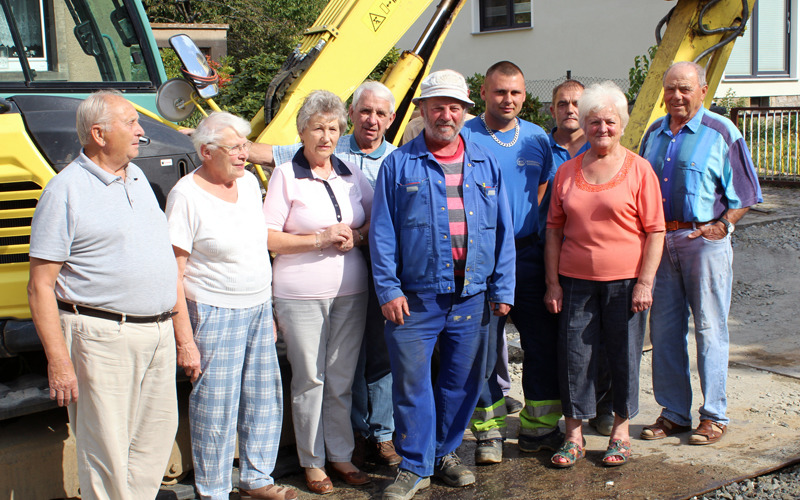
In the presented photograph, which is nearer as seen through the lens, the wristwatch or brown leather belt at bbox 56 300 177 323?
brown leather belt at bbox 56 300 177 323

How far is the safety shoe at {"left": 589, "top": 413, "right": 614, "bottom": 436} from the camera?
4609mm

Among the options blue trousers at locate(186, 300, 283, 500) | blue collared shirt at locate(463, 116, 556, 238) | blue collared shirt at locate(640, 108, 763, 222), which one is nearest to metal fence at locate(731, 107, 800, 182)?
blue collared shirt at locate(640, 108, 763, 222)

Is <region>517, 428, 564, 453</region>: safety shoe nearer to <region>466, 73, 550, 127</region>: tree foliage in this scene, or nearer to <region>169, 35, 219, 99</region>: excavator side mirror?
<region>169, 35, 219, 99</region>: excavator side mirror

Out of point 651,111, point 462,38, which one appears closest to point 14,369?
point 651,111

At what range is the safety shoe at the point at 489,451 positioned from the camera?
14.0 feet

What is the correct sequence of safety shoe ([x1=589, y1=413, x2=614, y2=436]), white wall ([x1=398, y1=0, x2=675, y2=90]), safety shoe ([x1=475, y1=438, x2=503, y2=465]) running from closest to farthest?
safety shoe ([x1=475, y1=438, x2=503, y2=465]), safety shoe ([x1=589, y1=413, x2=614, y2=436]), white wall ([x1=398, y1=0, x2=675, y2=90])

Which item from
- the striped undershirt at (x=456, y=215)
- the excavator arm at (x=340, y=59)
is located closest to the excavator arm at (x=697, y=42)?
the excavator arm at (x=340, y=59)

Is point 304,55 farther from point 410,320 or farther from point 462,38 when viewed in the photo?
point 462,38

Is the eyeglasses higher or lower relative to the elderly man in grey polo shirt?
higher

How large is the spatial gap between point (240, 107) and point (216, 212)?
458 inches

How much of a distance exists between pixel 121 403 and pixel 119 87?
2.38 metres

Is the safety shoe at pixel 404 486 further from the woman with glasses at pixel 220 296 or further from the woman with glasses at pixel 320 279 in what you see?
Answer: the woman with glasses at pixel 220 296

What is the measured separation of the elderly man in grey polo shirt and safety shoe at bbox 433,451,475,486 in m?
1.48

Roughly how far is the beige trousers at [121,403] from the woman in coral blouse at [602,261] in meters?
1.99
